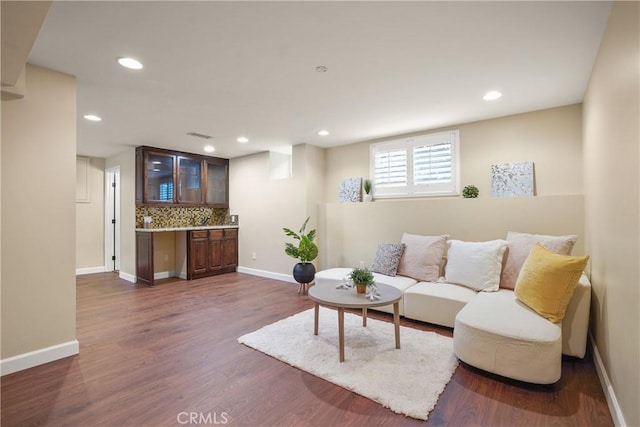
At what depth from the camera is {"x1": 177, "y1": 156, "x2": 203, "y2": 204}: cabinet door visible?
5.59m

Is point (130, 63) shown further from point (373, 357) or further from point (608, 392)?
point (608, 392)

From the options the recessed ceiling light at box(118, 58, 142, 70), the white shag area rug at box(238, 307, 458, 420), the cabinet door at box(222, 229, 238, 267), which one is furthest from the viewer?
the cabinet door at box(222, 229, 238, 267)

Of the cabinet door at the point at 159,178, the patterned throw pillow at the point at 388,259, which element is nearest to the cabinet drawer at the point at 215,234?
the cabinet door at the point at 159,178

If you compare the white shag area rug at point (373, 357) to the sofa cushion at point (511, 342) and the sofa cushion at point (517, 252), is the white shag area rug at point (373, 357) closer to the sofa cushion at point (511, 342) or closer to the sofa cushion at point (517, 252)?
the sofa cushion at point (511, 342)

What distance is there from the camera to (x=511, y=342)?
6.64 ft

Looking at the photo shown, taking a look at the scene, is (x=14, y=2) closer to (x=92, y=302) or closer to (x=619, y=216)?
(x=619, y=216)

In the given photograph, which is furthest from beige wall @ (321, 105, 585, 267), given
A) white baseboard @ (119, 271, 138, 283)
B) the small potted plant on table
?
white baseboard @ (119, 271, 138, 283)

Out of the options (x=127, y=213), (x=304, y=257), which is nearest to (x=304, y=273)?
(x=304, y=257)

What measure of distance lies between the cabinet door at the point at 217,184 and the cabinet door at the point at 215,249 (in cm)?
70

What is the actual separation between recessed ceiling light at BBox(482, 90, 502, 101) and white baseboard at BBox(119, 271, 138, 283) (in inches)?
234

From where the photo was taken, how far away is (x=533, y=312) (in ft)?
7.50

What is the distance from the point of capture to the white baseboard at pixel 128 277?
5.29 m

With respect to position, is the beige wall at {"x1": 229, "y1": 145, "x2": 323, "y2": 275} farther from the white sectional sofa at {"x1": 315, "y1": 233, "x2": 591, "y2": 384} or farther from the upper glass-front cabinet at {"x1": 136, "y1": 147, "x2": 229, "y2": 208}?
the white sectional sofa at {"x1": 315, "y1": 233, "x2": 591, "y2": 384}

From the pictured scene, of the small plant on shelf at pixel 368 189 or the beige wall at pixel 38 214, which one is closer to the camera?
the beige wall at pixel 38 214
